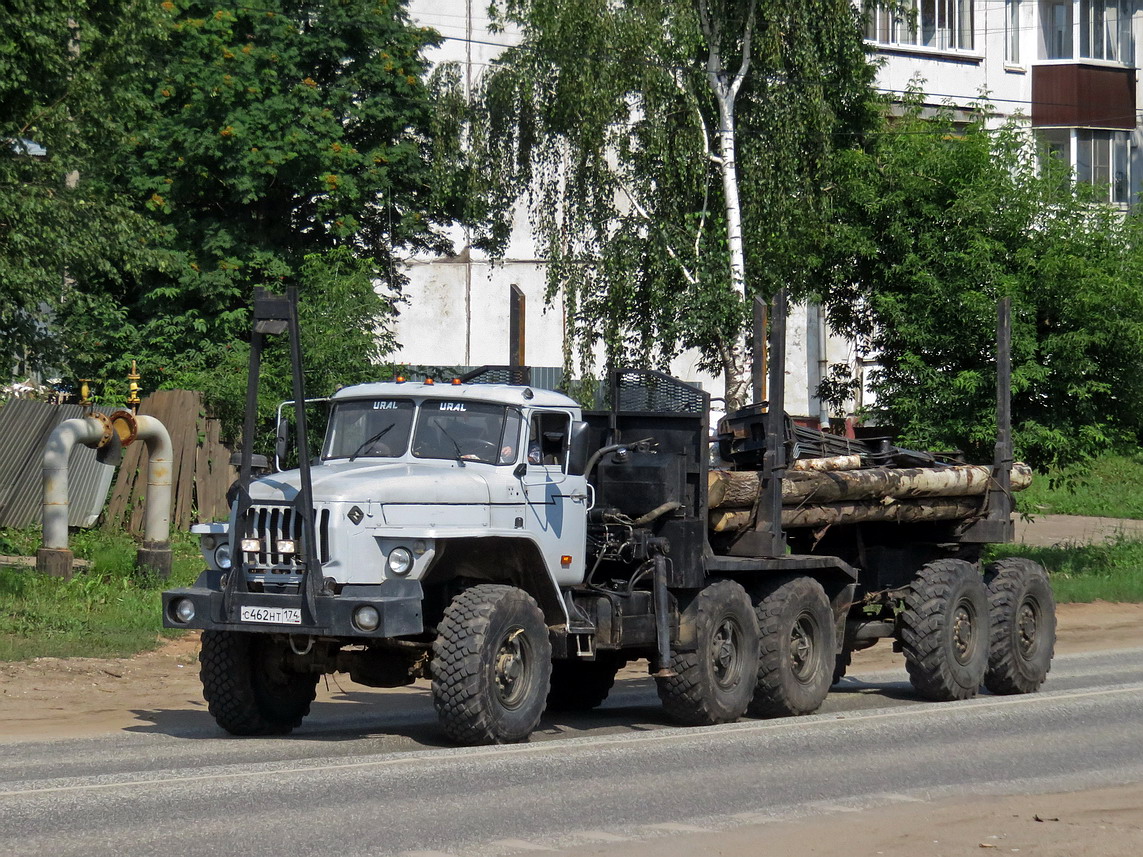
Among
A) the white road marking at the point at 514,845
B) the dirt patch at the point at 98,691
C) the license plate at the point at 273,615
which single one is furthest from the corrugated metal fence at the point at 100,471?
the white road marking at the point at 514,845

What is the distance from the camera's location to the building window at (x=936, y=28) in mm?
37656

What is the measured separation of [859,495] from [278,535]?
600 cm

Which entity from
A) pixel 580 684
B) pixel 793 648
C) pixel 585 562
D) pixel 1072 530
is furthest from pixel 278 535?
pixel 1072 530

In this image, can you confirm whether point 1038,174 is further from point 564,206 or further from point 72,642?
point 72,642

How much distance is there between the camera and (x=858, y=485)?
567 inches

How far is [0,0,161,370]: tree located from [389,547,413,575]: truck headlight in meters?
7.15

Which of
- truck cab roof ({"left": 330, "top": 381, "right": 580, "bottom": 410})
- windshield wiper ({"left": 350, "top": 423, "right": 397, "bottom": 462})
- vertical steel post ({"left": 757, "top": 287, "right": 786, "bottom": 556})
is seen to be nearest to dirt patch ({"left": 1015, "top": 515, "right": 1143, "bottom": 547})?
vertical steel post ({"left": 757, "top": 287, "right": 786, "bottom": 556})

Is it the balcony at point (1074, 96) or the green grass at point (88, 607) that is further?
the balcony at point (1074, 96)

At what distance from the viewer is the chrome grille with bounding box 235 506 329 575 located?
34.6 ft

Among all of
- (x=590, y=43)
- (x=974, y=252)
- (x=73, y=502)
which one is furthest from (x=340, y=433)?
(x=590, y=43)

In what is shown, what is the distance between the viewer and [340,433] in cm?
1214

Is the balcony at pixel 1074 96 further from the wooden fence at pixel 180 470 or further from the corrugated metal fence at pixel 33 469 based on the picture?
the corrugated metal fence at pixel 33 469

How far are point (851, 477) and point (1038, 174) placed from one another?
13.0m

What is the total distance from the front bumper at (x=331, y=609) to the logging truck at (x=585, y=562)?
2 cm
